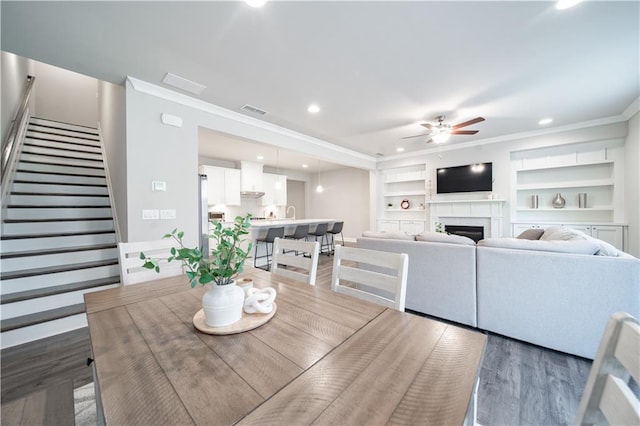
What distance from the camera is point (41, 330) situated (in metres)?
2.20

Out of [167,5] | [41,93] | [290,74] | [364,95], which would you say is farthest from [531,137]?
[41,93]

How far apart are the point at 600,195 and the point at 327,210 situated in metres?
6.81

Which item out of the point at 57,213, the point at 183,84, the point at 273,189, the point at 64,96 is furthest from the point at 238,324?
the point at 64,96

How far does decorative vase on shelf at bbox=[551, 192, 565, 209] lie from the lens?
479cm

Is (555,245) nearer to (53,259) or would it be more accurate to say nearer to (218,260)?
(218,260)

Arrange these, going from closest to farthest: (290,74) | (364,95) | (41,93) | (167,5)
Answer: (167,5) < (290,74) < (364,95) < (41,93)

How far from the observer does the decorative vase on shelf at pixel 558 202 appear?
4785mm

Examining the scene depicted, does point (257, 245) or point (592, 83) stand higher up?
point (592, 83)

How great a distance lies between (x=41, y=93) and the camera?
537cm

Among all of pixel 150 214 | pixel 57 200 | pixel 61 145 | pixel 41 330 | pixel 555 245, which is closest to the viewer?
pixel 555 245

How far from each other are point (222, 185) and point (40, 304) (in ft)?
14.2

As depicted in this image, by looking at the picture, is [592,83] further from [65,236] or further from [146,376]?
[65,236]

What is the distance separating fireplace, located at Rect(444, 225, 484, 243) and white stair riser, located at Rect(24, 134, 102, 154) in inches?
295

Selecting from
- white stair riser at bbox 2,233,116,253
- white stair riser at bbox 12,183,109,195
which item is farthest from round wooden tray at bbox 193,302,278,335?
white stair riser at bbox 12,183,109,195
